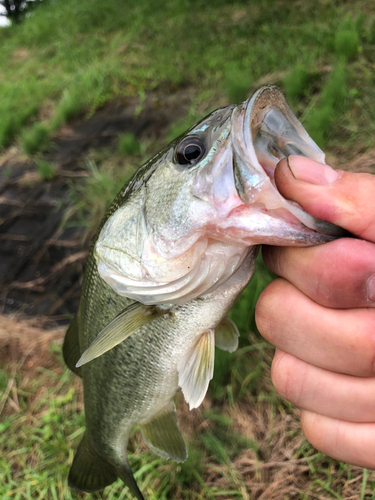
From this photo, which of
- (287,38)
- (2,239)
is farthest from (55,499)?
(287,38)

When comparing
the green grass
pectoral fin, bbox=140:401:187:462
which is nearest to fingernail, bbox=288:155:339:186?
pectoral fin, bbox=140:401:187:462

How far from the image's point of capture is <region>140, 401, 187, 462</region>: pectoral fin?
1380 millimetres

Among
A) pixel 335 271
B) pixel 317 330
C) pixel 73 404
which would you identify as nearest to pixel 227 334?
pixel 317 330

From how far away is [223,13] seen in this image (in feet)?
17.3

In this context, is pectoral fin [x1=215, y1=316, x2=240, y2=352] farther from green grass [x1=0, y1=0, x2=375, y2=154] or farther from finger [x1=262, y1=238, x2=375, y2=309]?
green grass [x1=0, y1=0, x2=375, y2=154]

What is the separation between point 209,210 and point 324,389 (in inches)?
20.1

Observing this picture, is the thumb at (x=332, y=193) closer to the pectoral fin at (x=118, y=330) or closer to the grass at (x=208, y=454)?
the pectoral fin at (x=118, y=330)

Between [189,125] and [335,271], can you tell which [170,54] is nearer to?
[189,125]

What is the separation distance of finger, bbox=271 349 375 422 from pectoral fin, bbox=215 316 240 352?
0.26m

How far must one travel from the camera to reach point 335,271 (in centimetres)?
77

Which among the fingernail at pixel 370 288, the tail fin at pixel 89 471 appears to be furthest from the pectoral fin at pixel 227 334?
the tail fin at pixel 89 471

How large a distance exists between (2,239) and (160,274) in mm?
3195

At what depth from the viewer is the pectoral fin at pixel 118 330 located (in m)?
0.98

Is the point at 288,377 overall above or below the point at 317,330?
below
